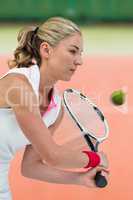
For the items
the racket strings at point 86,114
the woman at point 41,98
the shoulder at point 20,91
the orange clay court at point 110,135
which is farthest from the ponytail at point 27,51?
the orange clay court at point 110,135

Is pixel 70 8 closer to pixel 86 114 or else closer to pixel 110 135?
pixel 110 135

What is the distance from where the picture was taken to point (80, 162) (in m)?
1.60

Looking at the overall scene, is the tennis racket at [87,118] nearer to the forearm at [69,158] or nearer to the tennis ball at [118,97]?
the forearm at [69,158]

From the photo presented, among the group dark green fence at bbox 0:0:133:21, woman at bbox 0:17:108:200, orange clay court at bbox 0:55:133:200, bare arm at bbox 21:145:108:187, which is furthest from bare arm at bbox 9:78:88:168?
dark green fence at bbox 0:0:133:21

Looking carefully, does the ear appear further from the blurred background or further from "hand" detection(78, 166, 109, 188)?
the blurred background

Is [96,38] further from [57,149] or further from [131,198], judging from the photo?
[57,149]

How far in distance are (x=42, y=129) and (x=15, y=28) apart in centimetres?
418

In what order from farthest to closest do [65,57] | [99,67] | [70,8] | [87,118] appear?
[70,8], [99,67], [87,118], [65,57]

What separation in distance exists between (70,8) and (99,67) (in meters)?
1.80

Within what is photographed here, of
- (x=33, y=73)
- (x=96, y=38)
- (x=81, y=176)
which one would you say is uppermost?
(x=33, y=73)

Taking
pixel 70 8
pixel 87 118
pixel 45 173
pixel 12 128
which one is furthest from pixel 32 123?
pixel 70 8

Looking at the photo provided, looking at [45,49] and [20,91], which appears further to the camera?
[45,49]

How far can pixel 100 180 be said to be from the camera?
1603mm

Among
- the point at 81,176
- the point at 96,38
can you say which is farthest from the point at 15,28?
the point at 81,176
